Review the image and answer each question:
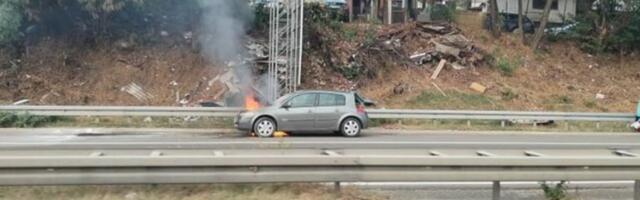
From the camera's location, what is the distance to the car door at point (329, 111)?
18578 mm

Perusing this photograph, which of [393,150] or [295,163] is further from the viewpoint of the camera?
[393,150]

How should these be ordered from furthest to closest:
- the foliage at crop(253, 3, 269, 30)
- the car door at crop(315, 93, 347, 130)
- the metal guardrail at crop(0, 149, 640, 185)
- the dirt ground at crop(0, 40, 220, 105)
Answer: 1. the foliage at crop(253, 3, 269, 30)
2. the dirt ground at crop(0, 40, 220, 105)
3. the car door at crop(315, 93, 347, 130)
4. the metal guardrail at crop(0, 149, 640, 185)

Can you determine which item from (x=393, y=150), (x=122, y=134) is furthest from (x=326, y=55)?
(x=393, y=150)

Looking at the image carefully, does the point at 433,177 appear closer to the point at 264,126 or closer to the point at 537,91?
the point at 264,126

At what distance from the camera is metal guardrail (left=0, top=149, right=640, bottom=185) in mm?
5574

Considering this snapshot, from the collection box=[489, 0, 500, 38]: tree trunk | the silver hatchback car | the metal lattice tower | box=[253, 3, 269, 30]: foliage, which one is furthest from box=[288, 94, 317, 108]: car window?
box=[489, 0, 500, 38]: tree trunk

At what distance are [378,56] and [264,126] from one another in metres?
10.6

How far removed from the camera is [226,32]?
27.3 meters

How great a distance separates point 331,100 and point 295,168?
12971 millimetres

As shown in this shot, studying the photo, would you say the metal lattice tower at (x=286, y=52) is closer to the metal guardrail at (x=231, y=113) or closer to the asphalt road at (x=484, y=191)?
the metal guardrail at (x=231, y=113)

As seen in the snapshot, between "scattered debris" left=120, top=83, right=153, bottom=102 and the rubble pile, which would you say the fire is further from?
the rubble pile

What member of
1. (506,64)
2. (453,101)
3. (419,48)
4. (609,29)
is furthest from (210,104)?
(609,29)

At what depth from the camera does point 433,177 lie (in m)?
5.98

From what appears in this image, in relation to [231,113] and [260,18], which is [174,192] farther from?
[260,18]
